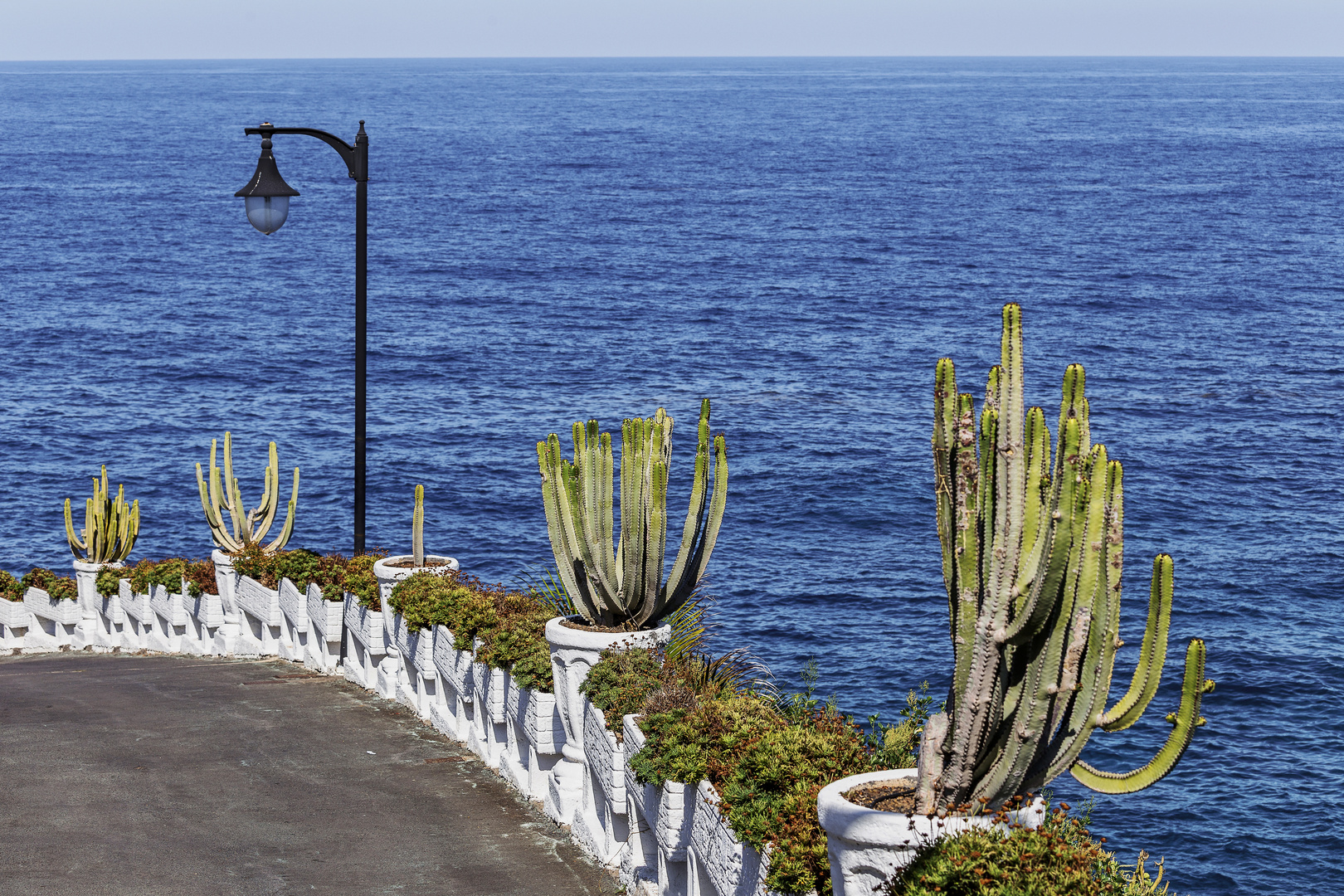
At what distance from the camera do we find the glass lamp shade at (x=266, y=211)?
14.6 meters

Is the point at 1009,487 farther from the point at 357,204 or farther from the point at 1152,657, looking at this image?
the point at 357,204

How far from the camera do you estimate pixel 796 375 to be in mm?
62094

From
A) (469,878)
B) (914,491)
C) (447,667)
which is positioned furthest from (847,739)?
(914,491)

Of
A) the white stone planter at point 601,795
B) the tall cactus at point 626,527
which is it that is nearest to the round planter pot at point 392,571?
the tall cactus at point 626,527

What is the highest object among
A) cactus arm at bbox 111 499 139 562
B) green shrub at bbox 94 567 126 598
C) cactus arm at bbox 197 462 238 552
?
cactus arm at bbox 197 462 238 552

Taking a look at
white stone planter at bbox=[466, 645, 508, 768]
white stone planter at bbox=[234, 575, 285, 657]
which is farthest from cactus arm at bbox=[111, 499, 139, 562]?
white stone planter at bbox=[466, 645, 508, 768]

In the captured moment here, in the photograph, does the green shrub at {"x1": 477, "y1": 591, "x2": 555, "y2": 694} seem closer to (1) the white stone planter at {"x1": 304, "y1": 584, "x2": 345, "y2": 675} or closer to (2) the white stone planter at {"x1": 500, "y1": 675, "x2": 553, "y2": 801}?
(2) the white stone planter at {"x1": 500, "y1": 675, "x2": 553, "y2": 801}

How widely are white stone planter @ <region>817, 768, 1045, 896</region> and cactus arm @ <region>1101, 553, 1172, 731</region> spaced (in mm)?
543

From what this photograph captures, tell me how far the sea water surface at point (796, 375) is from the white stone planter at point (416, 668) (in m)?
15.4

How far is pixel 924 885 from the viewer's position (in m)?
5.66

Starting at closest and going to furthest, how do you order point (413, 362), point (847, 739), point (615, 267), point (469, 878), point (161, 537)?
point (847, 739) < point (469, 878) < point (161, 537) < point (413, 362) < point (615, 267)

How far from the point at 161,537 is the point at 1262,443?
37.0m

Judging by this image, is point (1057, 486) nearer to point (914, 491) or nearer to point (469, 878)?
point (469, 878)

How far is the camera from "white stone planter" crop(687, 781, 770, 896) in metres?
7.00
